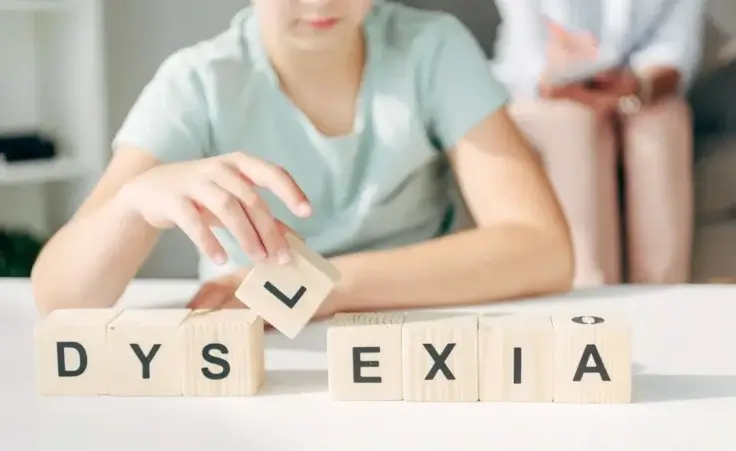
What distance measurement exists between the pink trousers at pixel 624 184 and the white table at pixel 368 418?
0.29 metres

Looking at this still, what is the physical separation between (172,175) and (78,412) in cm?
18

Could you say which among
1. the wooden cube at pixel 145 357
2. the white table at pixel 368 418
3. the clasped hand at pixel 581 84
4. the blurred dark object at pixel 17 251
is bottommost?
the blurred dark object at pixel 17 251

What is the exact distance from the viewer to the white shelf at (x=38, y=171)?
921 mm

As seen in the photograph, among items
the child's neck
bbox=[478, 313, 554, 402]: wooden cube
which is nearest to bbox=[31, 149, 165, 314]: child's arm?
the child's neck

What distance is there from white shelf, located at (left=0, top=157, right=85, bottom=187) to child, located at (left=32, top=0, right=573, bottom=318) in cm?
10

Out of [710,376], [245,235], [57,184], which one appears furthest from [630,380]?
[57,184]

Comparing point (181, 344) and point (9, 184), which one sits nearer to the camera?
point (181, 344)

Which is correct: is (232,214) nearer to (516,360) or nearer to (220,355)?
(220,355)

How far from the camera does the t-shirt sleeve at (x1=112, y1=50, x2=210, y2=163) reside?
80 centimetres

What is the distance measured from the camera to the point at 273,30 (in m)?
0.83

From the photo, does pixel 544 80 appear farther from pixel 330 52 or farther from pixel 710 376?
pixel 710 376

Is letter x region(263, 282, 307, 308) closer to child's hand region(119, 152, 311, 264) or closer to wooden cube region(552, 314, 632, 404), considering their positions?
child's hand region(119, 152, 311, 264)

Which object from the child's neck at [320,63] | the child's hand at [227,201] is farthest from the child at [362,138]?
the child's hand at [227,201]

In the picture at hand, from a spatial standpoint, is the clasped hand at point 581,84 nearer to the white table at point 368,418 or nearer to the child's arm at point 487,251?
the child's arm at point 487,251
